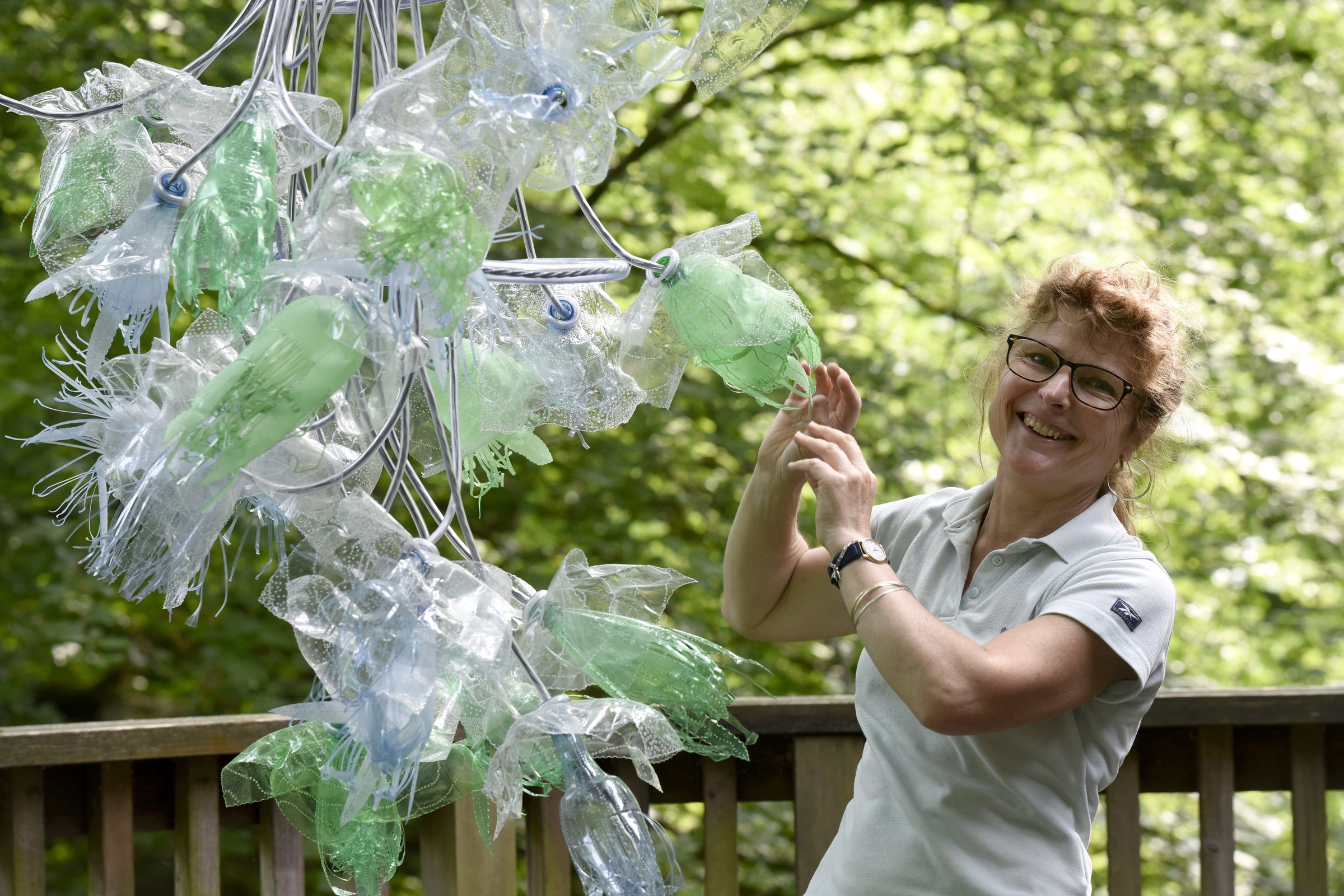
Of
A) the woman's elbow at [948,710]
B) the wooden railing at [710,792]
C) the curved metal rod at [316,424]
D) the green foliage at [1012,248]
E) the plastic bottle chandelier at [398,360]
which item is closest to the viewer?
the plastic bottle chandelier at [398,360]

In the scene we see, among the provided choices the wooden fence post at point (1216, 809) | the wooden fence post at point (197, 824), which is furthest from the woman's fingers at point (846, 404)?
the wooden fence post at point (197, 824)

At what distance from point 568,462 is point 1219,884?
200 cm

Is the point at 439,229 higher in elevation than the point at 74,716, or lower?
higher

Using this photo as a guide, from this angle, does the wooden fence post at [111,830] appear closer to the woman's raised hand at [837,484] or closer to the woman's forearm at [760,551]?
the woman's forearm at [760,551]

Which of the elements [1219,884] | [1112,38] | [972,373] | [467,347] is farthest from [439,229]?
[1112,38]

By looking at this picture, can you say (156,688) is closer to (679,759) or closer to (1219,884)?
(679,759)

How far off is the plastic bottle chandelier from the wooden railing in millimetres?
732

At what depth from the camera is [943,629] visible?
3.60 ft

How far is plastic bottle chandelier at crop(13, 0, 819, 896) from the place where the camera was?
62cm

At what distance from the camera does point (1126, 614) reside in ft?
3.82

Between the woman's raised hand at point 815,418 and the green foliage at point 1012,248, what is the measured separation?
6.13ft

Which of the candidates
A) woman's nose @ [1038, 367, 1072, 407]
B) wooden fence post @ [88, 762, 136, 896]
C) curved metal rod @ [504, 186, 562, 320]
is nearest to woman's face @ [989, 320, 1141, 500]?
woman's nose @ [1038, 367, 1072, 407]

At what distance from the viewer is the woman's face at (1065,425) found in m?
1.26

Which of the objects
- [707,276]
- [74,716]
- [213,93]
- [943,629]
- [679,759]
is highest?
[213,93]
